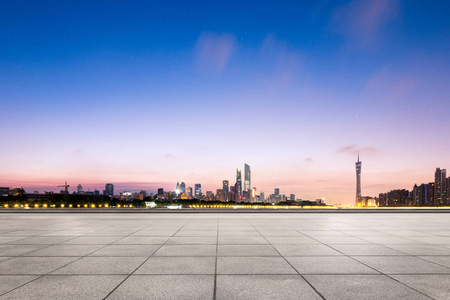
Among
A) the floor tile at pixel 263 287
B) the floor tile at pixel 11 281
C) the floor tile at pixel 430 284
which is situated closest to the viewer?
the floor tile at pixel 263 287

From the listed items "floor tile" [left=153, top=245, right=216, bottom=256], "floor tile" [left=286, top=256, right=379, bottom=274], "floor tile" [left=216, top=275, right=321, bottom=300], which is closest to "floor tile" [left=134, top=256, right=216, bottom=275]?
"floor tile" [left=153, top=245, right=216, bottom=256]

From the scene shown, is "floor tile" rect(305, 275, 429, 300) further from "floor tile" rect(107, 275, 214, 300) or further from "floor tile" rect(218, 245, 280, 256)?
"floor tile" rect(218, 245, 280, 256)

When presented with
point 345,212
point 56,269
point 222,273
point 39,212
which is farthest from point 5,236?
point 345,212

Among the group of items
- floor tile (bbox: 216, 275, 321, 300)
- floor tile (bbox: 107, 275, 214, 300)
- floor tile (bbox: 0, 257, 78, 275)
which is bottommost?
floor tile (bbox: 0, 257, 78, 275)

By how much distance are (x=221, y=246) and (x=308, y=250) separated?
9.02 ft

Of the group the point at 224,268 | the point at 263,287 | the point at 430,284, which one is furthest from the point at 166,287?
the point at 430,284

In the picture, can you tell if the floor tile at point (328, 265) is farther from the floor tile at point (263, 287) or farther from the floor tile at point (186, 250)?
the floor tile at point (186, 250)

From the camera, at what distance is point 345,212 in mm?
30578

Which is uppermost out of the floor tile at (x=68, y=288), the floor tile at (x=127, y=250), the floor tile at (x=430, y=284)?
the floor tile at (x=430, y=284)

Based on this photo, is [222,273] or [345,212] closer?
[222,273]

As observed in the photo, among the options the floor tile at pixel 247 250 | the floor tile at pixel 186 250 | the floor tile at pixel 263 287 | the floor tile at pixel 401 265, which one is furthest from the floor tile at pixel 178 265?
the floor tile at pixel 401 265

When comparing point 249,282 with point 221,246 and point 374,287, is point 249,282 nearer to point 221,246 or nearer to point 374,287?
point 374,287

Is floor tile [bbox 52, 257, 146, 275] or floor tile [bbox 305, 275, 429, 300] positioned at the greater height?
floor tile [bbox 305, 275, 429, 300]

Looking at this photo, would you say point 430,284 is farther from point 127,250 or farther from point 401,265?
point 127,250
